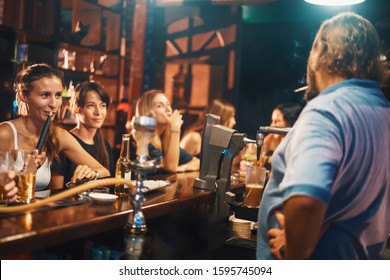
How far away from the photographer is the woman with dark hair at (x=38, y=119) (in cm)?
291

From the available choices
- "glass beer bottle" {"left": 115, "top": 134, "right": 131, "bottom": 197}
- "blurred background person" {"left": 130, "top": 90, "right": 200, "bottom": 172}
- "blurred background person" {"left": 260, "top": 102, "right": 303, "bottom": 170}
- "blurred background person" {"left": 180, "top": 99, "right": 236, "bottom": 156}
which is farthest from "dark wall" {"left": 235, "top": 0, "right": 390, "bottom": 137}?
"glass beer bottle" {"left": 115, "top": 134, "right": 131, "bottom": 197}

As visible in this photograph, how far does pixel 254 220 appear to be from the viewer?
2.44 m

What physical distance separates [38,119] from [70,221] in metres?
1.45

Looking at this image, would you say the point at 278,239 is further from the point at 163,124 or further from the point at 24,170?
the point at 163,124

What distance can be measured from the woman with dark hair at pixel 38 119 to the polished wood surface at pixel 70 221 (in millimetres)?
692

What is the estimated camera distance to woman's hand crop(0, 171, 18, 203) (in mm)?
1895

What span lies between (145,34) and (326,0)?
3750mm

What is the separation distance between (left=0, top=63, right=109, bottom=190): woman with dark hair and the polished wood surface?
2.27 feet

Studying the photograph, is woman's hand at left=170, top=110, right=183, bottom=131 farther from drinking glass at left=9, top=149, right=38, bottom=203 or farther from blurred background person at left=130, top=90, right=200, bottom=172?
drinking glass at left=9, top=149, right=38, bottom=203

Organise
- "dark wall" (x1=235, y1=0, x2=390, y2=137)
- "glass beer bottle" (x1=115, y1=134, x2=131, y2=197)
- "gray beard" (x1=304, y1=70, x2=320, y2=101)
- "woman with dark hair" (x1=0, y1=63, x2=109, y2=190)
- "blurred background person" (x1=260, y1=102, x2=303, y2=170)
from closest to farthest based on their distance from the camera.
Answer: "gray beard" (x1=304, y1=70, x2=320, y2=101)
"glass beer bottle" (x1=115, y1=134, x2=131, y2=197)
"woman with dark hair" (x1=0, y1=63, x2=109, y2=190)
"blurred background person" (x1=260, y1=102, x2=303, y2=170)
"dark wall" (x1=235, y1=0, x2=390, y2=137)

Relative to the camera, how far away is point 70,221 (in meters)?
1.75

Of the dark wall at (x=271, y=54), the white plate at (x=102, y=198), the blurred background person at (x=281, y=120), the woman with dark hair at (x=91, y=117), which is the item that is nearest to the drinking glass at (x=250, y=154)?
the blurred background person at (x=281, y=120)

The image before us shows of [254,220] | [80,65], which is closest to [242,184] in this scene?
[254,220]

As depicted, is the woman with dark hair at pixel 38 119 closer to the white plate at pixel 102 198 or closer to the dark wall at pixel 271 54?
the white plate at pixel 102 198
